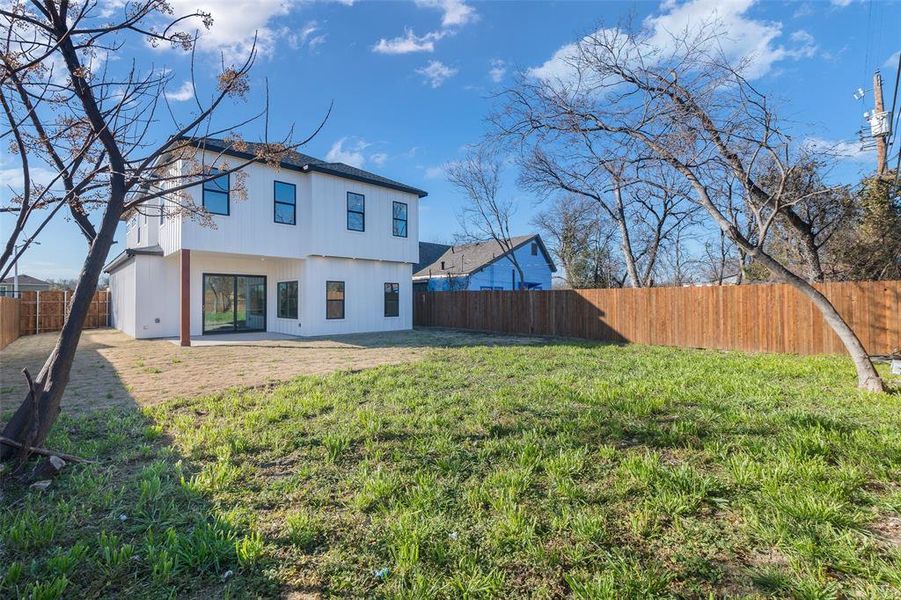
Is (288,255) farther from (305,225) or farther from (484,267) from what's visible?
(484,267)

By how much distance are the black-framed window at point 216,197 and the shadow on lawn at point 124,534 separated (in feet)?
30.7

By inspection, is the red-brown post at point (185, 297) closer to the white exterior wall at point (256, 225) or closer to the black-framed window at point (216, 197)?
the white exterior wall at point (256, 225)

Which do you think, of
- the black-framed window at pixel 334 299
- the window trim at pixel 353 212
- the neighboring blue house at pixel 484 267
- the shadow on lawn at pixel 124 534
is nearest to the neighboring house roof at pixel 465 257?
the neighboring blue house at pixel 484 267

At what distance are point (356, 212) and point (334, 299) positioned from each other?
3093mm

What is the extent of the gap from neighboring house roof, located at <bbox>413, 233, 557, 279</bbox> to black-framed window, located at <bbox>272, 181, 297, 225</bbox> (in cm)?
1218

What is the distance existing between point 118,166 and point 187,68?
1.21 m

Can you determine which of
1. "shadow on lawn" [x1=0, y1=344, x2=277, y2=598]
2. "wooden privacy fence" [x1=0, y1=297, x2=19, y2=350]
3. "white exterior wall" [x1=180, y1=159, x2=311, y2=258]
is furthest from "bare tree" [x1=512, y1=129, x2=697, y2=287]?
"wooden privacy fence" [x1=0, y1=297, x2=19, y2=350]

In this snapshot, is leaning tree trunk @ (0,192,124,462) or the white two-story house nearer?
leaning tree trunk @ (0,192,124,462)

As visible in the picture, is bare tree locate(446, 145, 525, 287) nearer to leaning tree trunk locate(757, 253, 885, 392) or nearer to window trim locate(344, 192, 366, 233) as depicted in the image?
window trim locate(344, 192, 366, 233)

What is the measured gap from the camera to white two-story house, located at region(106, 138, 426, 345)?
11.9 meters

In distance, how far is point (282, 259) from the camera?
14180 mm

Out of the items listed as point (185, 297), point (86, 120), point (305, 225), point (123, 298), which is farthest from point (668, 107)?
point (123, 298)

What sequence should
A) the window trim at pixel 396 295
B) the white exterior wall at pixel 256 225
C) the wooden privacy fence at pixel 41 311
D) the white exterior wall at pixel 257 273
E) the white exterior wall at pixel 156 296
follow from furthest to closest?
the window trim at pixel 396 295, the wooden privacy fence at pixel 41 311, the white exterior wall at pixel 257 273, the white exterior wall at pixel 156 296, the white exterior wall at pixel 256 225

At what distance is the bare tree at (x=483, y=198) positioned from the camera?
2152cm
